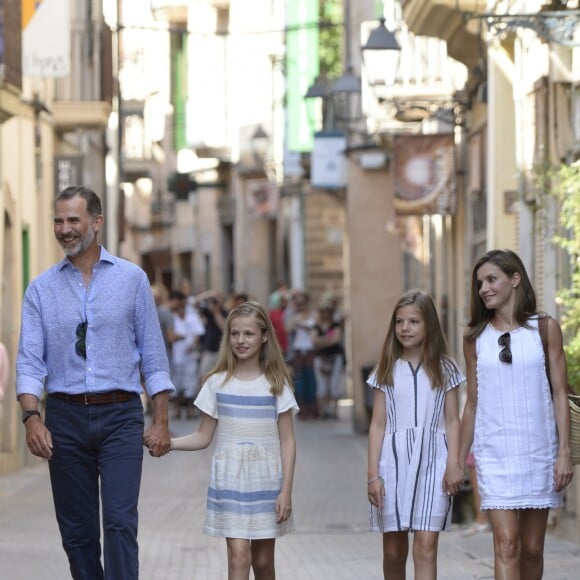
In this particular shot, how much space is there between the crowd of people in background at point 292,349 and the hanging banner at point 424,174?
5762 mm

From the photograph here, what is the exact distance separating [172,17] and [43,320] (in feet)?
176

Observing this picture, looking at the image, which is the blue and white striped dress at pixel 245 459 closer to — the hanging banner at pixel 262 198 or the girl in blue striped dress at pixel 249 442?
the girl in blue striped dress at pixel 249 442

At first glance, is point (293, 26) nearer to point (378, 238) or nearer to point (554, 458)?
point (378, 238)

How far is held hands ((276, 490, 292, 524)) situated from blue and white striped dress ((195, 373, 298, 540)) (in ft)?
0.11

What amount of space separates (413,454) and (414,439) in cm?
7

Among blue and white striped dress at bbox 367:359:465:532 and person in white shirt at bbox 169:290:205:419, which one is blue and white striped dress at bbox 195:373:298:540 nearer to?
blue and white striped dress at bbox 367:359:465:532

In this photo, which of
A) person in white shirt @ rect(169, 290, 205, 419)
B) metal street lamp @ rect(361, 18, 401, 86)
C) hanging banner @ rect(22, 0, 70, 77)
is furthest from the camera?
person in white shirt @ rect(169, 290, 205, 419)

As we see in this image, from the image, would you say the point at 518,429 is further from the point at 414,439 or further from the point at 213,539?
the point at 213,539

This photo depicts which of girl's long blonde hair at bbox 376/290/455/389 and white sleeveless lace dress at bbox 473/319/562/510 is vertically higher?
girl's long blonde hair at bbox 376/290/455/389

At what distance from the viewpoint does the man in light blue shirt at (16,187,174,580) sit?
25.7 ft

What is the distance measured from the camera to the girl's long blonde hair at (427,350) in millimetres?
8367

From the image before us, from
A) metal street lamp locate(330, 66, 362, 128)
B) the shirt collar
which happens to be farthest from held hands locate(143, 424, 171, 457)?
metal street lamp locate(330, 66, 362, 128)

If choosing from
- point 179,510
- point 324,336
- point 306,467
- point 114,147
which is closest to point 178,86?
point 114,147

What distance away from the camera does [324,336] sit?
96.4 feet
